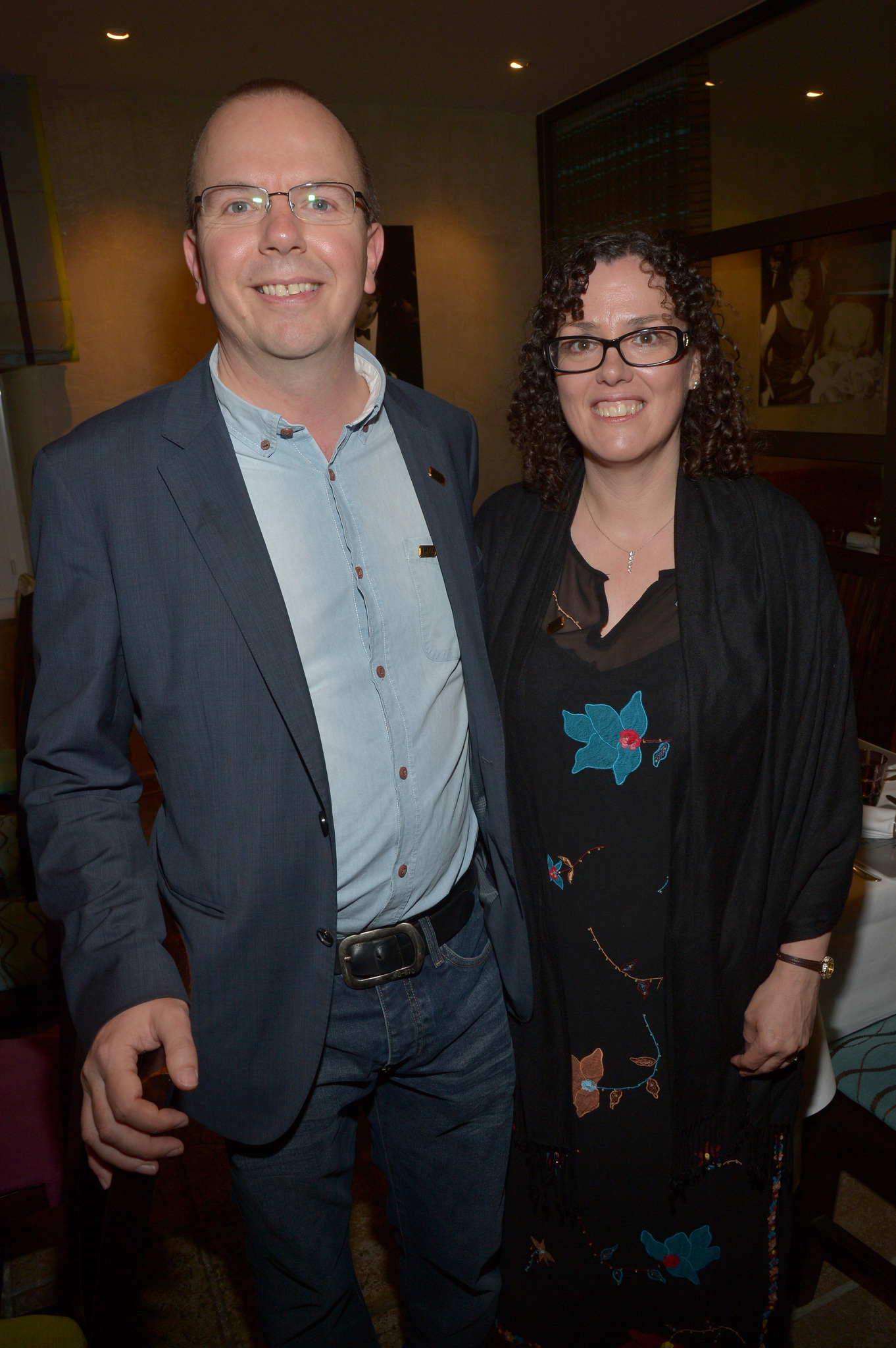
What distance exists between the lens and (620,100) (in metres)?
4.79

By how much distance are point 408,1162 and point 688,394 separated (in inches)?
52.5

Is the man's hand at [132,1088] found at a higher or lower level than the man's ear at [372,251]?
lower

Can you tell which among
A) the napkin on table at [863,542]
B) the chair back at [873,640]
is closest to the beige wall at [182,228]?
the napkin on table at [863,542]

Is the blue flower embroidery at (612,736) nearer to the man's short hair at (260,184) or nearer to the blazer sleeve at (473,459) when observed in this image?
the blazer sleeve at (473,459)

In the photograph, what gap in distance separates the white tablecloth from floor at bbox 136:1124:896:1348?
1.84 ft

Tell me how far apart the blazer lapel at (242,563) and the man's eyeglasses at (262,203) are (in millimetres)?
304

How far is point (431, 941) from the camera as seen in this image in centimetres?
135

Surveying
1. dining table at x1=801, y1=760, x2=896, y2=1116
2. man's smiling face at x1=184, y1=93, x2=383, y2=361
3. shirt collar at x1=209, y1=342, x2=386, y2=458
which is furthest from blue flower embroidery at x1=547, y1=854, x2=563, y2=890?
man's smiling face at x1=184, y1=93, x2=383, y2=361

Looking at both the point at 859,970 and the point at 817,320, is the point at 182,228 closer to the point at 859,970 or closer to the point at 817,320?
the point at 817,320

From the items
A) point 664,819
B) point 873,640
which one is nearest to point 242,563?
point 664,819

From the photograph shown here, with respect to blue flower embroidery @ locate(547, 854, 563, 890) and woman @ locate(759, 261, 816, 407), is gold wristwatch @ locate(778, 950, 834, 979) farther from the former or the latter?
woman @ locate(759, 261, 816, 407)

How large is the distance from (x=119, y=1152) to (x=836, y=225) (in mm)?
3861

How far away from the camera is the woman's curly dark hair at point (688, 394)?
1.52 m

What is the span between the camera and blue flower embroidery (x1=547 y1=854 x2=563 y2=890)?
1479 millimetres
